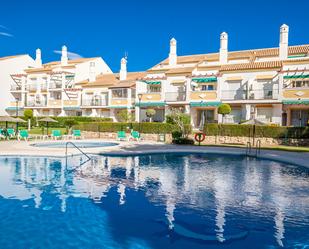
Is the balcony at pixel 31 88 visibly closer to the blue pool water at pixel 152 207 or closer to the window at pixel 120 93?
the window at pixel 120 93

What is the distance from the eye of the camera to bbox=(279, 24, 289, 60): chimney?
117 ft

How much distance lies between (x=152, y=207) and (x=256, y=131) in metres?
21.4

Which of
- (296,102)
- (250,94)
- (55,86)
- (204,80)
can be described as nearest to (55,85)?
(55,86)

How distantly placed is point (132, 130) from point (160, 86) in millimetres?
11301

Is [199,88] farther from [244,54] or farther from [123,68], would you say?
[123,68]

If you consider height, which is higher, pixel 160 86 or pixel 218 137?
pixel 160 86

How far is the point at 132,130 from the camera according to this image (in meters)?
32.2

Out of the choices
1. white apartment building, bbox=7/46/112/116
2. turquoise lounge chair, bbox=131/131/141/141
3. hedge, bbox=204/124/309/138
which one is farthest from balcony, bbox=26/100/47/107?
hedge, bbox=204/124/309/138

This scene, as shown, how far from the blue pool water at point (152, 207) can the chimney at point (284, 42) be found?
25.0 m

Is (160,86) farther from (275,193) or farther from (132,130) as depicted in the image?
(275,193)

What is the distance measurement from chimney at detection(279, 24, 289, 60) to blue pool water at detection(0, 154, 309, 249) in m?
25.0

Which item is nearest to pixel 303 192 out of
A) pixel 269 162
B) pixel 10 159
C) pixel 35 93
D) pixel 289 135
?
pixel 269 162

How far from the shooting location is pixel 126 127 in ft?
109

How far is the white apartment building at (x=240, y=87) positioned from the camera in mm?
32250
